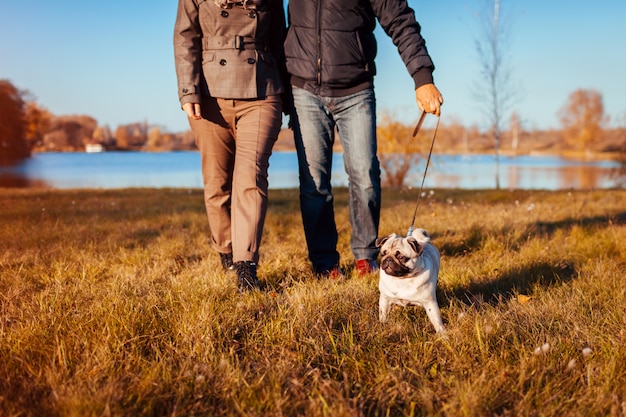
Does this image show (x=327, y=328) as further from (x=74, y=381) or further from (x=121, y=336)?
(x=74, y=381)

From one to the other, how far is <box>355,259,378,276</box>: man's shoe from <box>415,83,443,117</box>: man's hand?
1.29 meters

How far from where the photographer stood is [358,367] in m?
2.00

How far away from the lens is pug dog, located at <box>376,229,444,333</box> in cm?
249

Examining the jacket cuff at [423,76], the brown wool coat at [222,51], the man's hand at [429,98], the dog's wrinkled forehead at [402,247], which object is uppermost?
the brown wool coat at [222,51]

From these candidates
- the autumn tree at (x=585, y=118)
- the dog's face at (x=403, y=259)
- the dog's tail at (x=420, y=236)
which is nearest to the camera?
the dog's face at (x=403, y=259)

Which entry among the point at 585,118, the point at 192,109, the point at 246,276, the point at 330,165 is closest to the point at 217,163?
the point at 192,109

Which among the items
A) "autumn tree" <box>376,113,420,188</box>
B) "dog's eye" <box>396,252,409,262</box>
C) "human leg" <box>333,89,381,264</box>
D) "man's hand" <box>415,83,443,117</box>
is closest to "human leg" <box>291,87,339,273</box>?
"human leg" <box>333,89,381,264</box>

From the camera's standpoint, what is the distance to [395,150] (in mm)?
15898

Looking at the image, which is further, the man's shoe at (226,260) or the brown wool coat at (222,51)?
the man's shoe at (226,260)

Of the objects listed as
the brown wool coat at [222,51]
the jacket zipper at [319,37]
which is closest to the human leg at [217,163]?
the brown wool coat at [222,51]

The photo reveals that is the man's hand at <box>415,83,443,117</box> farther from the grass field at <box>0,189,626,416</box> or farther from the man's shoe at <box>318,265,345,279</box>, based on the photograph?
the man's shoe at <box>318,265,345,279</box>

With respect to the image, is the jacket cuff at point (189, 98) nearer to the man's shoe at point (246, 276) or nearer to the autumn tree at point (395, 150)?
the man's shoe at point (246, 276)

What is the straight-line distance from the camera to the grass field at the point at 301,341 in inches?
67.8

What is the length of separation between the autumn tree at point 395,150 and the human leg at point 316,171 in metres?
12.1
